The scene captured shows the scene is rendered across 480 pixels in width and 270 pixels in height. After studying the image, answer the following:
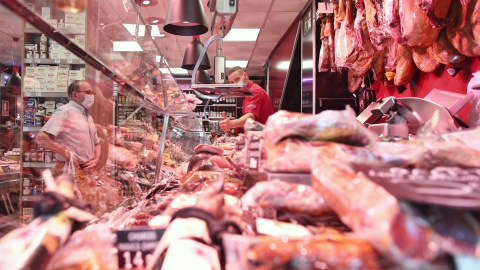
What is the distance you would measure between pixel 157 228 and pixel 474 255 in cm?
48

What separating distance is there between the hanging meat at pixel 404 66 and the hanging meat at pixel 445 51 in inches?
19.4

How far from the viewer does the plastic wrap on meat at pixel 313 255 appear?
1.41 ft

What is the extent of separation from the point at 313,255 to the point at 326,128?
37 cm

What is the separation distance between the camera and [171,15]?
8.78 feet

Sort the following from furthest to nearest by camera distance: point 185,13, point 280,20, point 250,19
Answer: point 280,20 < point 250,19 < point 185,13

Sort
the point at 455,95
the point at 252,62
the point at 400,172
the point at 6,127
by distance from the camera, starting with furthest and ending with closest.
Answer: the point at 252,62 < the point at 6,127 < the point at 455,95 < the point at 400,172

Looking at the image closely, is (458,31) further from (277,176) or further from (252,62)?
(252,62)

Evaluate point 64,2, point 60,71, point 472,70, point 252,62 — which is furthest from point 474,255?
point 252,62

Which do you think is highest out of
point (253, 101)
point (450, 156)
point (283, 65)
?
point (283, 65)

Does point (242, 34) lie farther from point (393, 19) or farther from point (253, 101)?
point (393, 19)

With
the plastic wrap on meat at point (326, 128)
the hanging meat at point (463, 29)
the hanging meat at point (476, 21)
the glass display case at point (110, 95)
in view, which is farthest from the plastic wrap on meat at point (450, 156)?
the hanging meat at point (463, 29)

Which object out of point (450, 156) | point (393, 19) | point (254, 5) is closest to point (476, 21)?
point (393, 19)

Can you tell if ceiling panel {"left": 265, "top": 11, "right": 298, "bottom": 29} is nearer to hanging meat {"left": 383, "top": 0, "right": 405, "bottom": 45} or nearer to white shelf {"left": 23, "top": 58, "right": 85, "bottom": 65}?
white shelf {"left": 23, "top": 58, "right": 85, "bottom": 65}

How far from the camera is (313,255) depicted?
439mm
